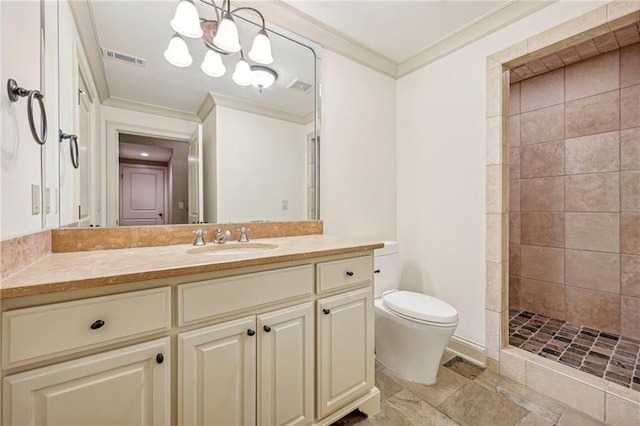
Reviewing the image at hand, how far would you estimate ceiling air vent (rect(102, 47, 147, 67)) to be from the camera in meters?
1.38

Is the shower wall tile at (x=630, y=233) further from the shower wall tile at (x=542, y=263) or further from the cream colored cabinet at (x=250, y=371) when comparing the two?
the cream colored cabinet at (x=250, y=371)

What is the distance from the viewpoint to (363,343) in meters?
1.40

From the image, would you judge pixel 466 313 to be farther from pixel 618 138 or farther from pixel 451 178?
pixel 618 138

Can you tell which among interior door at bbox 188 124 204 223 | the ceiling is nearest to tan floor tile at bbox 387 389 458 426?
interior door at bbox 188 124 204 223

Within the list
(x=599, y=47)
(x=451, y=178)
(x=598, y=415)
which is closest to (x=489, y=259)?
(x=451, y=178)

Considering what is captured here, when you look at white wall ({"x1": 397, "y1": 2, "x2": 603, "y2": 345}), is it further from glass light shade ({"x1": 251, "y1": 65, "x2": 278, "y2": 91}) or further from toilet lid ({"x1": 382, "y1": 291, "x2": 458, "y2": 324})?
glass light shade ({"x1": 251, "y1": 65, "x2": 278, "y2": 91})

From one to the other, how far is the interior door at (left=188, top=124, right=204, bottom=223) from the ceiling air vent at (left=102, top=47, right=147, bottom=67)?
40cm

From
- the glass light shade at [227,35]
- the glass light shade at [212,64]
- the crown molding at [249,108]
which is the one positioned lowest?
the crown molding at [249,108]

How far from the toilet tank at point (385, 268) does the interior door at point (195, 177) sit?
3.94 ft

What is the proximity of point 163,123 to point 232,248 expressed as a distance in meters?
0.78

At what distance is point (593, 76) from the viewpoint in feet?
7.13

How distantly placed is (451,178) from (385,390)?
1.51 metres

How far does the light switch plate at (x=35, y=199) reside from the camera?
965 mm

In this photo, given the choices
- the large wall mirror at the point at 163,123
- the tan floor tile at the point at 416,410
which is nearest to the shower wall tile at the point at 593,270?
the tan floor tile at the point at 416,410
